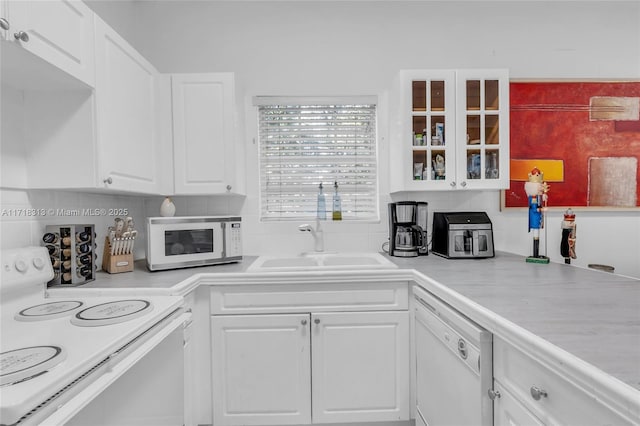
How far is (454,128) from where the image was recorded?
189 centimetres

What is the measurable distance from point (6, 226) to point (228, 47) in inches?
65.0

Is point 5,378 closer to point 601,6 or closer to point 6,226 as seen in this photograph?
point 6,226

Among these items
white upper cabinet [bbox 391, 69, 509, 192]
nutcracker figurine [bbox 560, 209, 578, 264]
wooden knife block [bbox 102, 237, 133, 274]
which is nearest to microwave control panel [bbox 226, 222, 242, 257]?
wooden knife block [bbox 102, 237, 133, 274]

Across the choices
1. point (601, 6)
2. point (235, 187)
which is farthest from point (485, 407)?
point (601, 6)

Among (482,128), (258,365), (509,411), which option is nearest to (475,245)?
(482,128)

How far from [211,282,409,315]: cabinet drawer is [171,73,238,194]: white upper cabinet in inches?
25.8

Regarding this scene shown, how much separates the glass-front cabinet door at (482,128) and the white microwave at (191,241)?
55.9 inches

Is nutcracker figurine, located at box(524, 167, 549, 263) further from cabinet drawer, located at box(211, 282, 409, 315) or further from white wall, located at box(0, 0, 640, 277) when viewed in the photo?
cabinet drawer, located at box(211, 282, 409, 315)

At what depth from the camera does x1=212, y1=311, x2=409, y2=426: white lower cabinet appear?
154 cm

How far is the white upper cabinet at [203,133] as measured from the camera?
1832 millimetres

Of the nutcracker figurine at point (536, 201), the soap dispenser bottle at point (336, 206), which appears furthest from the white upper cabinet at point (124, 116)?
the nutcracker figurine at point (536, 201)

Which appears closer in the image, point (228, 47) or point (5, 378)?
point (5, 378)

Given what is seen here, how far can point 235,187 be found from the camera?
6.16ft

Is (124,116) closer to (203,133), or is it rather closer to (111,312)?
(203,133)
